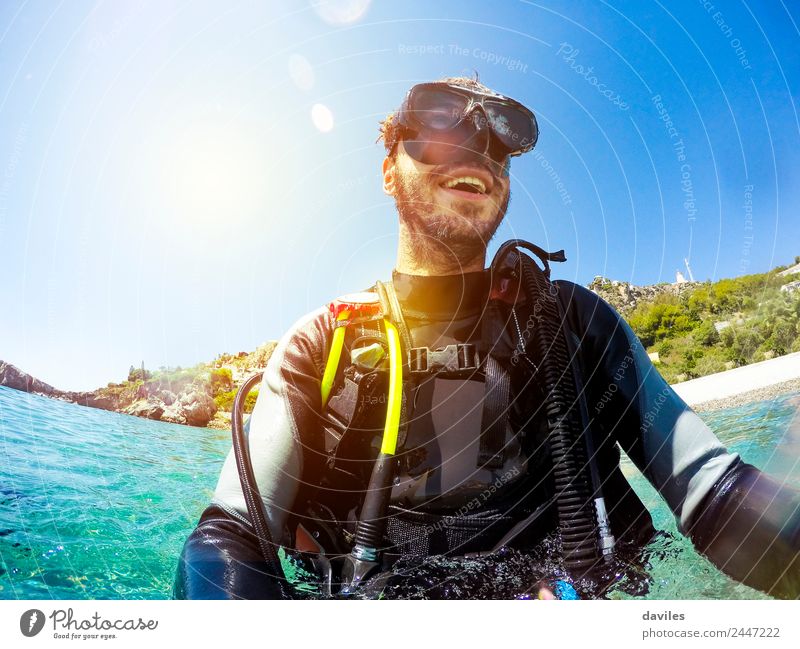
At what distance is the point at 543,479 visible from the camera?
104 cm

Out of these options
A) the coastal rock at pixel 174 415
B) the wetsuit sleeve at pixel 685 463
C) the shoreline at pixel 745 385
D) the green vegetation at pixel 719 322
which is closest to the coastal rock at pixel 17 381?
the wetsuit sleeve at pixel 685 463

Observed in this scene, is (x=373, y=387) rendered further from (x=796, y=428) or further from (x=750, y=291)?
(x=750, y=291)

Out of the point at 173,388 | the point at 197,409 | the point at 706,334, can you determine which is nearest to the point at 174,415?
the point at 197,409

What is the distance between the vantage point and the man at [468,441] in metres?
0.92

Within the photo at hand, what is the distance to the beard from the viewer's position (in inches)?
49.1

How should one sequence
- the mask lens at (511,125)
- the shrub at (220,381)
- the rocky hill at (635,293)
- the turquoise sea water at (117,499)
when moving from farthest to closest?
the shrub at (220,381)
the rocky hill at (635,293)
the mask lens at (511,125)
the turquoise sea water at (117,499)

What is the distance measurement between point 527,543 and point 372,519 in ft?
1.30

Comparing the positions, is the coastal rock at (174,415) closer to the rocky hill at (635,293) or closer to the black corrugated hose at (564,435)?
the rocky hill at (635,293)

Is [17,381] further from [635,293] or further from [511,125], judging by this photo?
[635,293]

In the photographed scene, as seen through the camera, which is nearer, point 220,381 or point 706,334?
point 220,381
